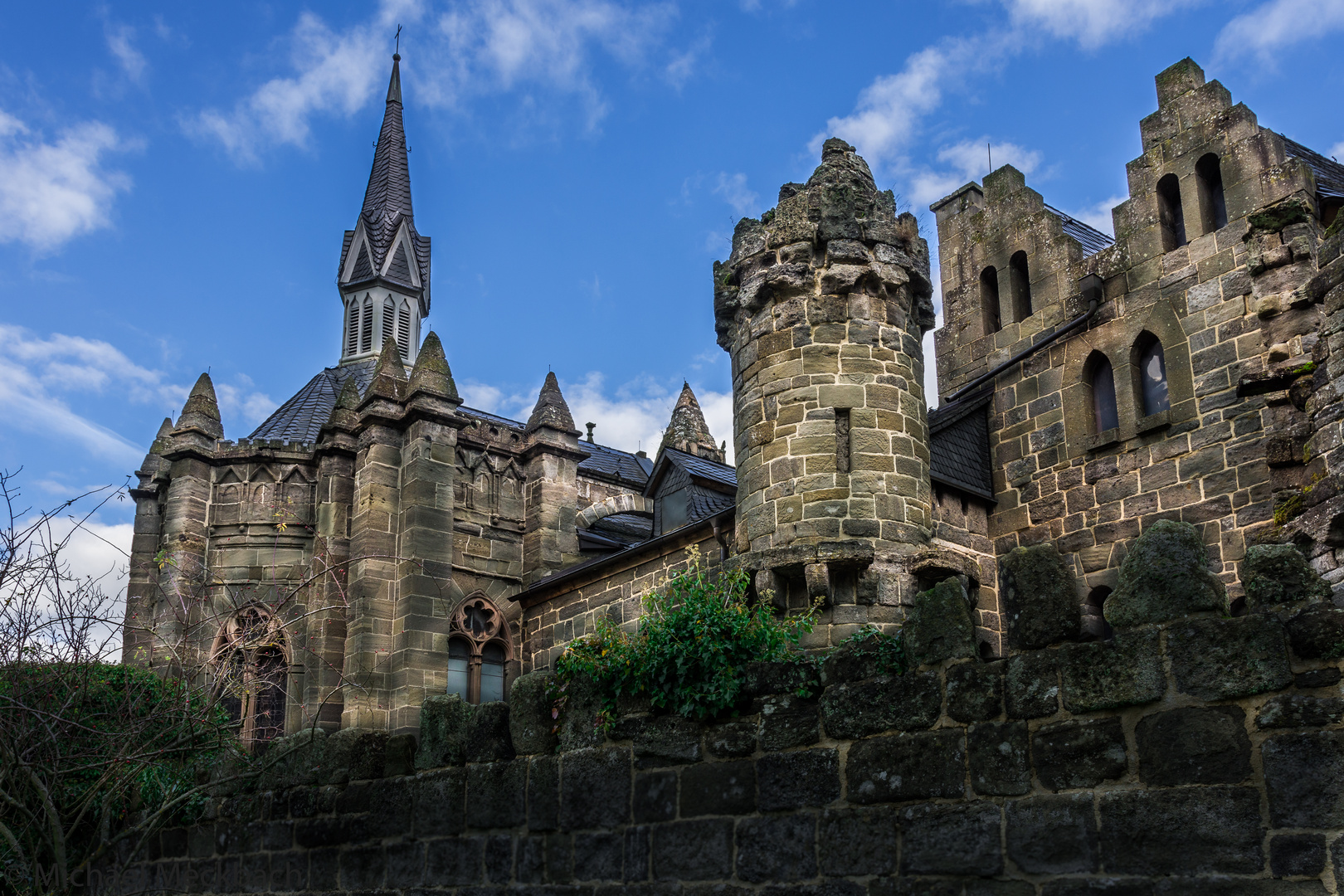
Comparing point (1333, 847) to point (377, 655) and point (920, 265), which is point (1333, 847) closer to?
point (920, 265)

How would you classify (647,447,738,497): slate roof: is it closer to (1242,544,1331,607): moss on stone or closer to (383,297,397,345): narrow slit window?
(1242,544,1331,607): moss on stone

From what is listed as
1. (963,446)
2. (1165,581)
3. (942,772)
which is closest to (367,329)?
(963,446)

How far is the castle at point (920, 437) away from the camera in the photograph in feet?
41.8

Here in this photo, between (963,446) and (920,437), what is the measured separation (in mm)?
2765

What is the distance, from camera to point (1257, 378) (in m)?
13.4

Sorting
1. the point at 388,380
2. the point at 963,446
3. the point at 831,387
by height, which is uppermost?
the point at 388,380

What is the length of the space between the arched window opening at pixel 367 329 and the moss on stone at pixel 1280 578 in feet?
121

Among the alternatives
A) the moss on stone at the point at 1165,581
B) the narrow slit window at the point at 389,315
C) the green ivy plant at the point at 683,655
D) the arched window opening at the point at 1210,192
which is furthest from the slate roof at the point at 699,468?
the narrow slit window at the point at 389,315

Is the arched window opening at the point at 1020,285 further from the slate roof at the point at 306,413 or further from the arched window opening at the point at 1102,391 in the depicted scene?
A: the slate roof at the point at 306,413

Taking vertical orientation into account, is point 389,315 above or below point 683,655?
above

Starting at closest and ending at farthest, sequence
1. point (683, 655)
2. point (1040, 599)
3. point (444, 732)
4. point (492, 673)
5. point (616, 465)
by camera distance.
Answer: point (1040, 599), point (683, 655), point (444, 732), point (492, 673), point (616, 465)

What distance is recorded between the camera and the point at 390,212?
44156 mm

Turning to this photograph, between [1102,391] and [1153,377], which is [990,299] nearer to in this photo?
[1102,391]

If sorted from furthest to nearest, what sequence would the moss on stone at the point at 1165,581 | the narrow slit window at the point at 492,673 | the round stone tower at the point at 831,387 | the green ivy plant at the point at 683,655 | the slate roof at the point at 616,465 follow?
the slate roof at the point at 616,465 < the narrow slit window at the point at 492,673 < the round stone tower at the point at 831,387 < the green ivy plant at the point at 683,655 < the moss on stone at the point at 1165,581
